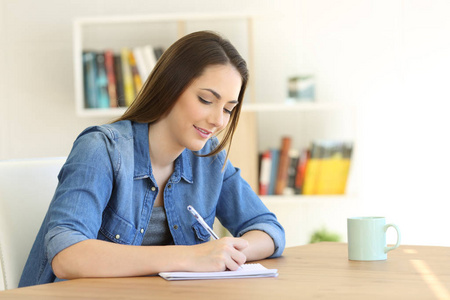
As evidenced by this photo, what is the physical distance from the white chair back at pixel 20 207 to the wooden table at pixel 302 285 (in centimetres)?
41

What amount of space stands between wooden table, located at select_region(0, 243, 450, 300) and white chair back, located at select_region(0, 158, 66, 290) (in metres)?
0.41

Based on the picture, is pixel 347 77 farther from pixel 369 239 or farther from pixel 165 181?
pixel 369 239

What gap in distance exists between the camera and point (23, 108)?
11.1ft

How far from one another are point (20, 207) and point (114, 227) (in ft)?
0.83

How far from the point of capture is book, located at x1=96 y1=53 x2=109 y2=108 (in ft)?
10.2

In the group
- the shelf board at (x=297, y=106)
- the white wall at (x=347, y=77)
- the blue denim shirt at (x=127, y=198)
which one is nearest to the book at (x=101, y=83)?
the white wall at (x=347, y=77)

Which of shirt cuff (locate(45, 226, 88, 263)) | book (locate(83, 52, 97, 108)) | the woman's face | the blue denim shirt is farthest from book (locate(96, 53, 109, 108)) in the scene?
shirt cuff (locate(45, 226, 88, 263))

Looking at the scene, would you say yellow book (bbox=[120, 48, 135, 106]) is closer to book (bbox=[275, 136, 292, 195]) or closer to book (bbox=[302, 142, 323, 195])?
book (bbox=[275, 136, 292, 195])

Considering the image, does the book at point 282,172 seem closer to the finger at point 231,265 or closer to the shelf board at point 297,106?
the shelf board at point 297,106

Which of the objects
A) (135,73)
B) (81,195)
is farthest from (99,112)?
(81,195)

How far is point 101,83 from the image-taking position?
3.12 meters

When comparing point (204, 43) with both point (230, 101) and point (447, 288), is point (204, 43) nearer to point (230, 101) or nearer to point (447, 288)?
point (230, 101)

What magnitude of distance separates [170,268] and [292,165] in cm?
206

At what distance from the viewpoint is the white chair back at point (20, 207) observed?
1431 mm
